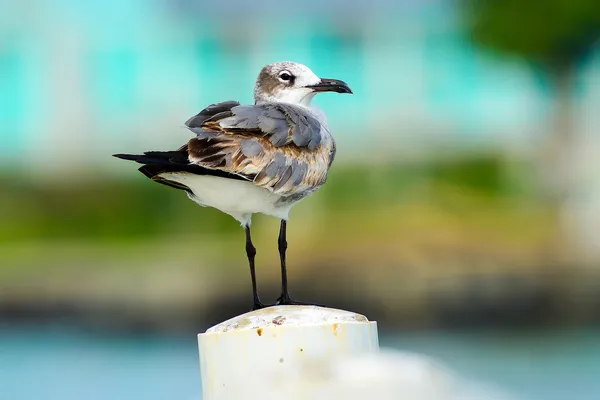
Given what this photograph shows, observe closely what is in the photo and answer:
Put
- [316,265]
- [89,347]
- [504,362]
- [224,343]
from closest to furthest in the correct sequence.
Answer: [224,343]
[504,362]
[89,347]
[316,265]

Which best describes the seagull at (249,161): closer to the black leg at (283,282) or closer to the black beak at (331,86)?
the black leg at (283,282)

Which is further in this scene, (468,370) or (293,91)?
(468,370)

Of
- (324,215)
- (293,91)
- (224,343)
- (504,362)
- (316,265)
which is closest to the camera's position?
(224,343)

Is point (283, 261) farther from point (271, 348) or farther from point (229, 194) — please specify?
point (271, 348)

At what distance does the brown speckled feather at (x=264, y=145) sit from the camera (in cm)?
352

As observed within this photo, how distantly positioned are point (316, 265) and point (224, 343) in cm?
988

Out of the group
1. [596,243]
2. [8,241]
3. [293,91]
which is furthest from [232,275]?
[293,91]

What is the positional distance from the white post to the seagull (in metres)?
0.75

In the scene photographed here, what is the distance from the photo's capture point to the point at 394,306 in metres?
12.0

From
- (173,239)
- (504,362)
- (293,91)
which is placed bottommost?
(504,362)

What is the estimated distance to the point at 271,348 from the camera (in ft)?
8.96

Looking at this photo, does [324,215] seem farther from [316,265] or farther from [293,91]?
[293,91]

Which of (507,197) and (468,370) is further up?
(507,197)

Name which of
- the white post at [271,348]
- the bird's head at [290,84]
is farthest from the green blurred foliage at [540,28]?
the white post at [271,348]
